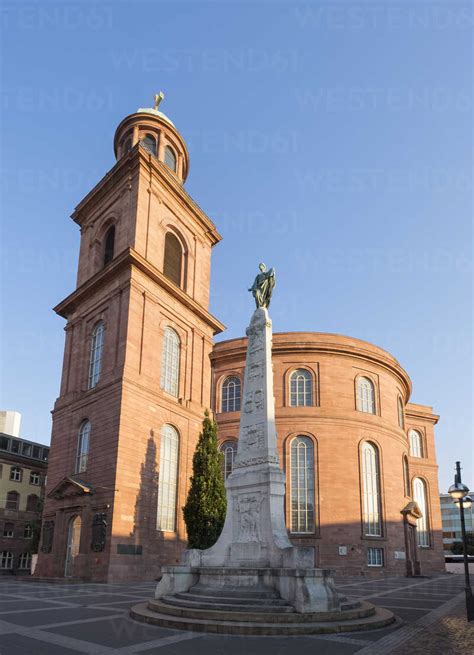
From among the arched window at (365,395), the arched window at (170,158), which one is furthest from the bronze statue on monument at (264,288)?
the arched window at (170,158)

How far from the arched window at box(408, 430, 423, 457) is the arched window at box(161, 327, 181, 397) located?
87.5ft

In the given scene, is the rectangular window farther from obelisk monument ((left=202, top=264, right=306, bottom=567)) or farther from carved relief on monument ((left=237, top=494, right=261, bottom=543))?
carved relief on monument ((left=237, top=494, right=261, bottom=543))

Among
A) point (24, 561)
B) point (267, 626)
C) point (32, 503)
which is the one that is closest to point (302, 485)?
point (267, 626)

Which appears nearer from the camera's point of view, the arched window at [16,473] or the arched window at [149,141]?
the arched window at [149,141]

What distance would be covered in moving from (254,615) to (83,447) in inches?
814

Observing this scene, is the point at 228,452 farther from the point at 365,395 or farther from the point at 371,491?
the point at 365,395

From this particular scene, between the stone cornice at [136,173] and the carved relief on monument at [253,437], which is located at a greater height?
the stone cornice at [136,173]

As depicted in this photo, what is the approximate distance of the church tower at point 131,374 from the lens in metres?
26.0

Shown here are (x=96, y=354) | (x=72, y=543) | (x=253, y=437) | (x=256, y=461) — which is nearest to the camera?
(x=256, y=461)

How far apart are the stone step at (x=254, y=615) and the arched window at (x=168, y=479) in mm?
16863

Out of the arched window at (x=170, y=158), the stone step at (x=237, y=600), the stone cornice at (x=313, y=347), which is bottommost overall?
the stone step at (x=237, y=600)

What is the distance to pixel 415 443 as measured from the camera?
49.2m

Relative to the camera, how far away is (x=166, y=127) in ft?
129

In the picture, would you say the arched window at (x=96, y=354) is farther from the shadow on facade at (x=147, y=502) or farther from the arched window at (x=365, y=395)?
the arched window at (x=365, y=395)
